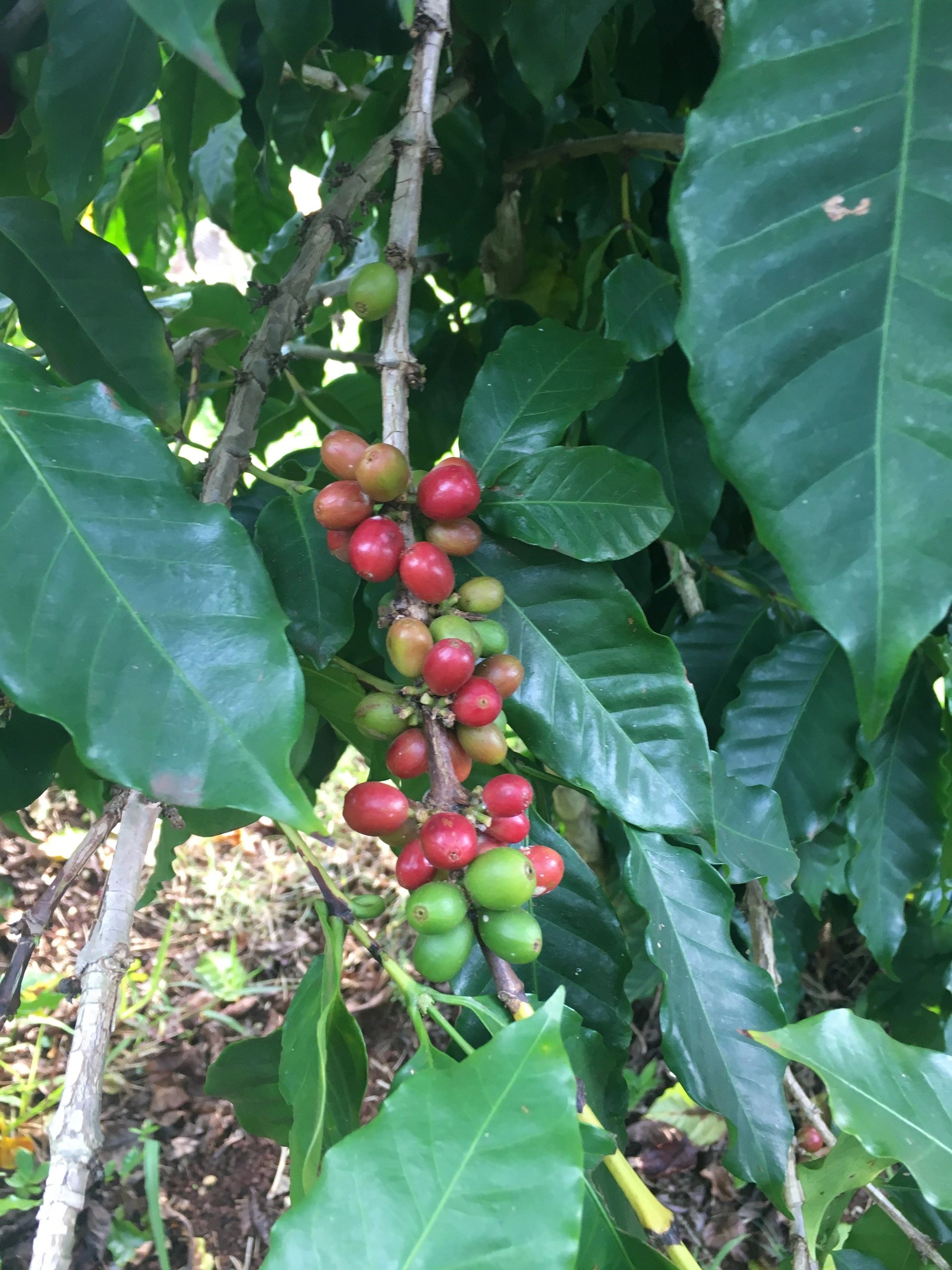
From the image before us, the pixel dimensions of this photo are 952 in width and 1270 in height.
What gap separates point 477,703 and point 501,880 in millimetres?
110

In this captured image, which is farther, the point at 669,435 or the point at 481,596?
the point at 669,435

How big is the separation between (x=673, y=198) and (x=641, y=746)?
1.25ft

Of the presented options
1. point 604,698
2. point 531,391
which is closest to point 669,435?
point 531,391

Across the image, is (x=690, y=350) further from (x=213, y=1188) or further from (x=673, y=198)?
(x=213, y=1188)

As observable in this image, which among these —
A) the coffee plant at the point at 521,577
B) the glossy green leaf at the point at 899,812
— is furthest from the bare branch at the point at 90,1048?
the glossy green leaf at the point at 899,812

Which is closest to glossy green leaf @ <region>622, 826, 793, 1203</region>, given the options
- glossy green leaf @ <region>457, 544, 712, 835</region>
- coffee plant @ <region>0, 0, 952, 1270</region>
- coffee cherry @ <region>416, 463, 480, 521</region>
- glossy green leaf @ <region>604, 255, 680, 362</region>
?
coffee plant @ <region>0, 0, 952, 1270</region>

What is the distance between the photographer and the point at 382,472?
0.55 m

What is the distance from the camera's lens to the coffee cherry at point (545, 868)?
553 mm

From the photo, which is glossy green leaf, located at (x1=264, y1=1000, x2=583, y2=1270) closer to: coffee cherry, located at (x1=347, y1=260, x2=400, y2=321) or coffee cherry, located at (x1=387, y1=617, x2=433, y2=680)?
coffee cherry, located at (x1=387, y1=617, x2=433, y2=680)

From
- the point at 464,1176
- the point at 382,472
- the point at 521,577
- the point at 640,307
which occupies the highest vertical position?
the point at 640,307

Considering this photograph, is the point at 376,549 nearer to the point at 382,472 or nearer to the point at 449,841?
the point at 382,472

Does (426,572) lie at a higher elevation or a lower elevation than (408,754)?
higher

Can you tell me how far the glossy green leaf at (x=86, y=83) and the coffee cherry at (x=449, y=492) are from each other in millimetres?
378

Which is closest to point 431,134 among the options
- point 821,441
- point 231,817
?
point 821,441
